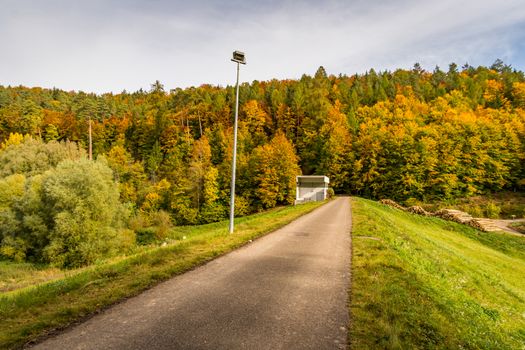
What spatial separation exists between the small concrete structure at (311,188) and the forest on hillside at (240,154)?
1.80 metres

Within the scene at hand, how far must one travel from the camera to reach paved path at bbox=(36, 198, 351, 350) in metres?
5.04

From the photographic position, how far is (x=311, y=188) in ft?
186

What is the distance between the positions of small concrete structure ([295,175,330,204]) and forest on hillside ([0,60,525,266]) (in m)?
1.80

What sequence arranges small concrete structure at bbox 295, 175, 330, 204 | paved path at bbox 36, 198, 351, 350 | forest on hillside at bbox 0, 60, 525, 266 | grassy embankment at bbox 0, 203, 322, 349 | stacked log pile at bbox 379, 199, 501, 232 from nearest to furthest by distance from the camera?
paved path at bbox 36, 198, 351, 350, grassy embankment at bbox 0, 203, 322, 349, forest on hillside at bbox 0, 60, 525, 266, stacked log pile at bbox 379, 199, 501, 232, small concrete structure at bbox 295, 175, 330, 204

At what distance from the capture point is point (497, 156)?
6450 centimetres

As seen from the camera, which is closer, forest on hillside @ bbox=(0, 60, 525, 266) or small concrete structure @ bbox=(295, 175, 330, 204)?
forest on hillside @ bbox=(0, 60, 525, 266)

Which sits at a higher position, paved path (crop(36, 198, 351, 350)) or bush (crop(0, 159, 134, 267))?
paved path (crop(36, 198, 351, 350))

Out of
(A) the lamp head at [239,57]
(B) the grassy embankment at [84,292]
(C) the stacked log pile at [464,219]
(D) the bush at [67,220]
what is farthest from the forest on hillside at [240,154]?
(A) the lamp head at [239,57]

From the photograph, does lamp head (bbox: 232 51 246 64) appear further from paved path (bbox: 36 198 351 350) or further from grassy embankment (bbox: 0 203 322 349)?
paved path (bbox: 36 198 351 350)

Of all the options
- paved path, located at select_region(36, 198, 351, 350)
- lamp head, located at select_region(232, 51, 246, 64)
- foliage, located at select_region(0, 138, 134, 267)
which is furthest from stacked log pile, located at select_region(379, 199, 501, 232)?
foliage, located at select_region(0, 138, 134, 267)

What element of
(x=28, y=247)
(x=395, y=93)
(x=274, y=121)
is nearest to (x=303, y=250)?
(x=28, y=247)

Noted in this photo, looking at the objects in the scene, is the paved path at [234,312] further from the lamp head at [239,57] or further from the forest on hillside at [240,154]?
the forest on hillside at [240,154]

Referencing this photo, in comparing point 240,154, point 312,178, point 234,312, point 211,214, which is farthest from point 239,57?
point 240,154

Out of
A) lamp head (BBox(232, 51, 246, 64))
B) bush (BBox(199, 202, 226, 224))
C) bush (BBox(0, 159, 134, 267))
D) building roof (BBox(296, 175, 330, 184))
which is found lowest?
bush (BBox(199, 202, 226, 224))
